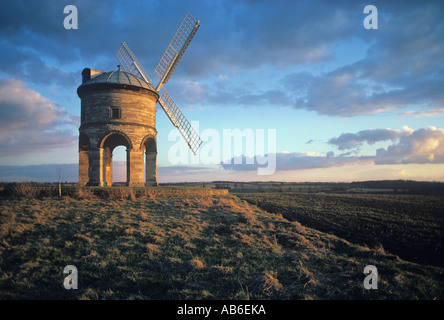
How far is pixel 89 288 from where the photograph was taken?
6.11 meters

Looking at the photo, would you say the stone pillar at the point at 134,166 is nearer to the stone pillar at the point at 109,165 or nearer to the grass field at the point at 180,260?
the stone pillar at the point at 109,165

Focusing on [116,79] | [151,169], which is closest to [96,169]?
[151,169]

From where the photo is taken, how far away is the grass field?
6227 mm

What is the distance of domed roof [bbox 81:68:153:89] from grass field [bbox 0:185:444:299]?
11983 mm

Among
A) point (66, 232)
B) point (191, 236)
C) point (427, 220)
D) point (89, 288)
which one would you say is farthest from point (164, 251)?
point (427, 220)

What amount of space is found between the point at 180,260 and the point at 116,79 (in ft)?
60.0

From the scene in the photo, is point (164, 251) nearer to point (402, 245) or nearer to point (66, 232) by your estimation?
point (66, 232)

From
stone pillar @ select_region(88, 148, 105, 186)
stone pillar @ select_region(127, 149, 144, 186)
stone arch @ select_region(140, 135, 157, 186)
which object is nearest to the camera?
stone pillar @ select_region(88, 148, 105, 186)

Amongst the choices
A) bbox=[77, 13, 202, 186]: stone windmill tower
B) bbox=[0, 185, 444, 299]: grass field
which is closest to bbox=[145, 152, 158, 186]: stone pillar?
bbox=[77, 13, 202, 186]: stone windmill tower

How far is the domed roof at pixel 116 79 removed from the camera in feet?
68.2

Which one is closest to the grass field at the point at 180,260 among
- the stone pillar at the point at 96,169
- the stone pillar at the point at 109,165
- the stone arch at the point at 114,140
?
the stone pillar at the point at 96,169

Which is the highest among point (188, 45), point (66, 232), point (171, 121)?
point (188, 45)

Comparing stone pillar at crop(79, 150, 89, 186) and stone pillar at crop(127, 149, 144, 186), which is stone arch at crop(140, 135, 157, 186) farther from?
stone pillar at crop(79, 150, 89, 186)
